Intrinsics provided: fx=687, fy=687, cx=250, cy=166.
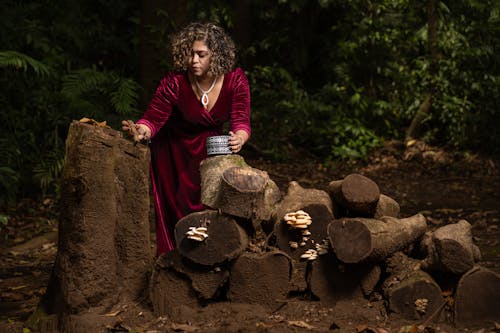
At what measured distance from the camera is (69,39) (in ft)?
35.4

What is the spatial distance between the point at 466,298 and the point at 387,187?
19.6 feet

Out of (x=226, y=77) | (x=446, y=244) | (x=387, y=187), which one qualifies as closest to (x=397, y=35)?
(x=387, y=187)

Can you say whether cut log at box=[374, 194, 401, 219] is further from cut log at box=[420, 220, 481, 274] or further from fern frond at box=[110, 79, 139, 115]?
fern frond at box=[110, 79, 139, 115]

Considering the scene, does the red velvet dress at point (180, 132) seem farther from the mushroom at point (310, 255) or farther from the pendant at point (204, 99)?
the mushroom at point (310, 255)

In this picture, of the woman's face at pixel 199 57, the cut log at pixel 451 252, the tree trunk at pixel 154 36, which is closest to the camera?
the cut log at pixel 451 252

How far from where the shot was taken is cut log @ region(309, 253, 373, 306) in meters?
4.30

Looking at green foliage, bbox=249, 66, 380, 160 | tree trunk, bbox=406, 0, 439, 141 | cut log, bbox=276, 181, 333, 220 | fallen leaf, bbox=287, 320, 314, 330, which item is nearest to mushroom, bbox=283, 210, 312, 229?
cut log, bbox=276, 181, 333, 220

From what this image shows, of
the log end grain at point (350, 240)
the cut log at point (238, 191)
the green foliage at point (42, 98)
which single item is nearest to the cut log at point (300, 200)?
the cut log at point (238, 191)

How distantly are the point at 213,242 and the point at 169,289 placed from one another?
17.4 inches

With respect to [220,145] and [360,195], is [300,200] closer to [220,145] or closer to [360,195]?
[360,195]

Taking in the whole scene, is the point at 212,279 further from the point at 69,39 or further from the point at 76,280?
the point at 69,39

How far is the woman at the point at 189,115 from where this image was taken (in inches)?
188

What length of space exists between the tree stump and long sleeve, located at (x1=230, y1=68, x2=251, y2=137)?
70 cm

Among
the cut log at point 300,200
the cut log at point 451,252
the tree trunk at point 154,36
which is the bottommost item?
the cut log at point 451,252
